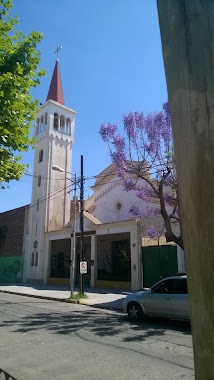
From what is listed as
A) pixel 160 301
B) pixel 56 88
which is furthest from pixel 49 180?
pixel 160 301

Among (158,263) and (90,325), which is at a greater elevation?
(158,263)

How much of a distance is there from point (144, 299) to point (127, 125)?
8387 mm

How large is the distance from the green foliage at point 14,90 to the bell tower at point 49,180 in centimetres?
2491

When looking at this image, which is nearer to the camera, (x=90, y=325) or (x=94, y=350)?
(x=94, y=350)

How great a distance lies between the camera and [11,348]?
7.54 m

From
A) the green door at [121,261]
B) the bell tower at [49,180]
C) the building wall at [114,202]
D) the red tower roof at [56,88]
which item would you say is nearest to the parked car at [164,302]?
the green door at [121,261]

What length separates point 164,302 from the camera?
11.3 meters

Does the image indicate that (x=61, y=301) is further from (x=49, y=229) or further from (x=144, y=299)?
(x=49, y=229)

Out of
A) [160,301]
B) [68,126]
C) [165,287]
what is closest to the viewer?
[160,301]

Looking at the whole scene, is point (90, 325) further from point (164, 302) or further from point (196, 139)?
point (196, 139)

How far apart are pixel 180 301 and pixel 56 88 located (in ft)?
108

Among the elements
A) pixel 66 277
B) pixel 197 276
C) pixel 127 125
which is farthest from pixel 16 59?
pixel 66 277

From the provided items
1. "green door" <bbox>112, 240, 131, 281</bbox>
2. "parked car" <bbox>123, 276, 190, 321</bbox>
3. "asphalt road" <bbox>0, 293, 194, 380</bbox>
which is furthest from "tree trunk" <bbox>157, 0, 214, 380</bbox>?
"green door" <bbox>112, 240, 131, 281</bbox>

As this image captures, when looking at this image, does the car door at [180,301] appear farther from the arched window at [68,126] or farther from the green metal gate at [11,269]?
the arched window at [68,126]
